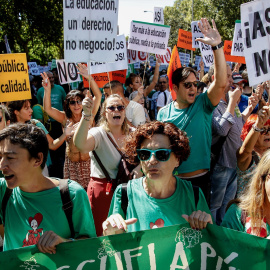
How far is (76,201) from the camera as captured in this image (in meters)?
2.26

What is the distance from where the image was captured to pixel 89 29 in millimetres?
3686

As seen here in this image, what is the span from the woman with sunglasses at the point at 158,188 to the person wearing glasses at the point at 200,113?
3.39 feet

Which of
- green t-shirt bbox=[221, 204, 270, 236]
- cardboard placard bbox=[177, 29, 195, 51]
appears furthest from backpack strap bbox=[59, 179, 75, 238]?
cardboard placard bbox=[177, 29, 195, 51]

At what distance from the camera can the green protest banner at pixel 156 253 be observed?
2.04 meters

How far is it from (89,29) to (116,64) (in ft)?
8.94

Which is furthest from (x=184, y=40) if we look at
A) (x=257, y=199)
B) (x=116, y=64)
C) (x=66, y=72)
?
(x=257, y=199)

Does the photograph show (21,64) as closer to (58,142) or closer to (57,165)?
(58,142)

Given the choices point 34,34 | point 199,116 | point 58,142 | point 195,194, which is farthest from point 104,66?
point 34,34

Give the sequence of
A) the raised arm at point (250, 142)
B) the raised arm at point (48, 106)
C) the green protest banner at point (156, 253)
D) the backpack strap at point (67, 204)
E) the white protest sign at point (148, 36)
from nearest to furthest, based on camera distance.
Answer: the green protest banner at point (156, 253), the backpack strap at point (67, 204), the raised arm at point (250, 142), the raised arm at point (48, 106), the white protest sign at point (148, 36)

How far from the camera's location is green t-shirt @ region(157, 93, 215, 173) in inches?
144

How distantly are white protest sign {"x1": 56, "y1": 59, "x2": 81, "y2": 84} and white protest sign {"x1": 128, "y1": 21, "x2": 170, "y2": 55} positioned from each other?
1214mm

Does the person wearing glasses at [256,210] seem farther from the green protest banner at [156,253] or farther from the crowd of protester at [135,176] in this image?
the green protest banner at [156,253]

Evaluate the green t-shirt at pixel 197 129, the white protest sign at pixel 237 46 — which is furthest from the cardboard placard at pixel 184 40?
the green t-shirt at pixel 197 129

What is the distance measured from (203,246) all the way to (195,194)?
36 centimetres
